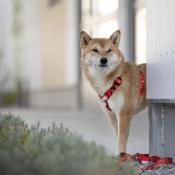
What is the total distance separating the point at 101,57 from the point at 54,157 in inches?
101

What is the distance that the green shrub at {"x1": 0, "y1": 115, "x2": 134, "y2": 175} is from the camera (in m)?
2.87

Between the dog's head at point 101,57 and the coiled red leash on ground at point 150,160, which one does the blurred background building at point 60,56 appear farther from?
the dog's head at point 101,57

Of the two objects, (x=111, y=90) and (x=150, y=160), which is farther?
(x=111, y=90)

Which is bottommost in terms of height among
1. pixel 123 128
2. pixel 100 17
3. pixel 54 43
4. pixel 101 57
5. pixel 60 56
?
pixel 123 128

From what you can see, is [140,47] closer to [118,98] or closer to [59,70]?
[118,98]

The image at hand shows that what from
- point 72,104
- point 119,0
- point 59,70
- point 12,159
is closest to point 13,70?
point 59,70

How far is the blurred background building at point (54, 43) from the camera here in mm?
11147

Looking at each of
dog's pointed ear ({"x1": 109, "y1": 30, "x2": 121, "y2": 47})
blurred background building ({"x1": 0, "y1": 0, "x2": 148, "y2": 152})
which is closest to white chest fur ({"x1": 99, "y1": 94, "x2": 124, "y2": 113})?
dog's pointed ear ({"x1": 109, "y1": 30, "x2": 121, "y2": 47})

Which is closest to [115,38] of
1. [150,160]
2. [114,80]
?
[114,80]

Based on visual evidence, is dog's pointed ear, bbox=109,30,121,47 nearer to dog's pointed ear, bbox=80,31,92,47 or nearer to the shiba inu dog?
the shiba inu dog

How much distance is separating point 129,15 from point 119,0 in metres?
0.59

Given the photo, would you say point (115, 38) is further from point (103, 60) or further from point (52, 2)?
point (52, 2)

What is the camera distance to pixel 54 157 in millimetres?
3049

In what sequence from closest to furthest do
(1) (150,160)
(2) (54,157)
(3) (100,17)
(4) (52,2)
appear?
(2) (54,157)
(1) (150,160)
(3) (100,17)
(4) (52,2)
